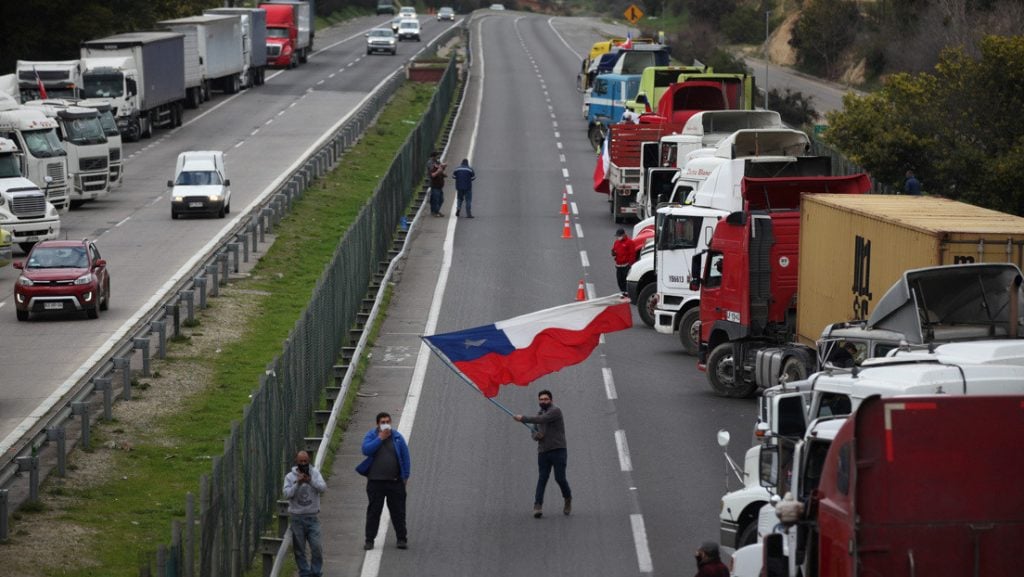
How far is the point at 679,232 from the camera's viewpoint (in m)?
29.3

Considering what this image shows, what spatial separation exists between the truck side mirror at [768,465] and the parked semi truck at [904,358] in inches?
5.3

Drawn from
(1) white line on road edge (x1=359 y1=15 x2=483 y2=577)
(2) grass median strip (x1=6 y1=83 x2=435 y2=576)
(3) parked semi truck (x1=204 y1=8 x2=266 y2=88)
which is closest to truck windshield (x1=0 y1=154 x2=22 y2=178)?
(2) grass median strip (x1=6 y1=83 x2=435 y2=576)

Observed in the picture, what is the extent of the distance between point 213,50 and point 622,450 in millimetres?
56931

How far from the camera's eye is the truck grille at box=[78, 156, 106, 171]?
4866 centimetres

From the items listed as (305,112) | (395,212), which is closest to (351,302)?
(395,212)

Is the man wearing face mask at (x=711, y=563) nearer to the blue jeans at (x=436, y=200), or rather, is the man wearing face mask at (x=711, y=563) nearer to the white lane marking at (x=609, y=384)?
the white lane marking at (x=609, y=384)

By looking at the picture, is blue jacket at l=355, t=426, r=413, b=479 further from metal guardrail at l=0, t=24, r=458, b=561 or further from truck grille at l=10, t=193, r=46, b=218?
truck grille at l=10, t=193, r=46, b=218

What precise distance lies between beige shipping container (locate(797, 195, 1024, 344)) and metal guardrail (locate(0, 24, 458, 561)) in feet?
34.7

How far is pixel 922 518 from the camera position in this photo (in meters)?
11.6

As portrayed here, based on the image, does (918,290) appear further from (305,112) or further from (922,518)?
(305,112)

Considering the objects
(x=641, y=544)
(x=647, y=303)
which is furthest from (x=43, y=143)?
(x=641, y=544)

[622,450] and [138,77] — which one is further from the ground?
[138,77]

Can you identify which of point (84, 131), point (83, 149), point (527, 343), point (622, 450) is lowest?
point (622, 450)

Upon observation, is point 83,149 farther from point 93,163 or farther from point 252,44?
point 252,44
